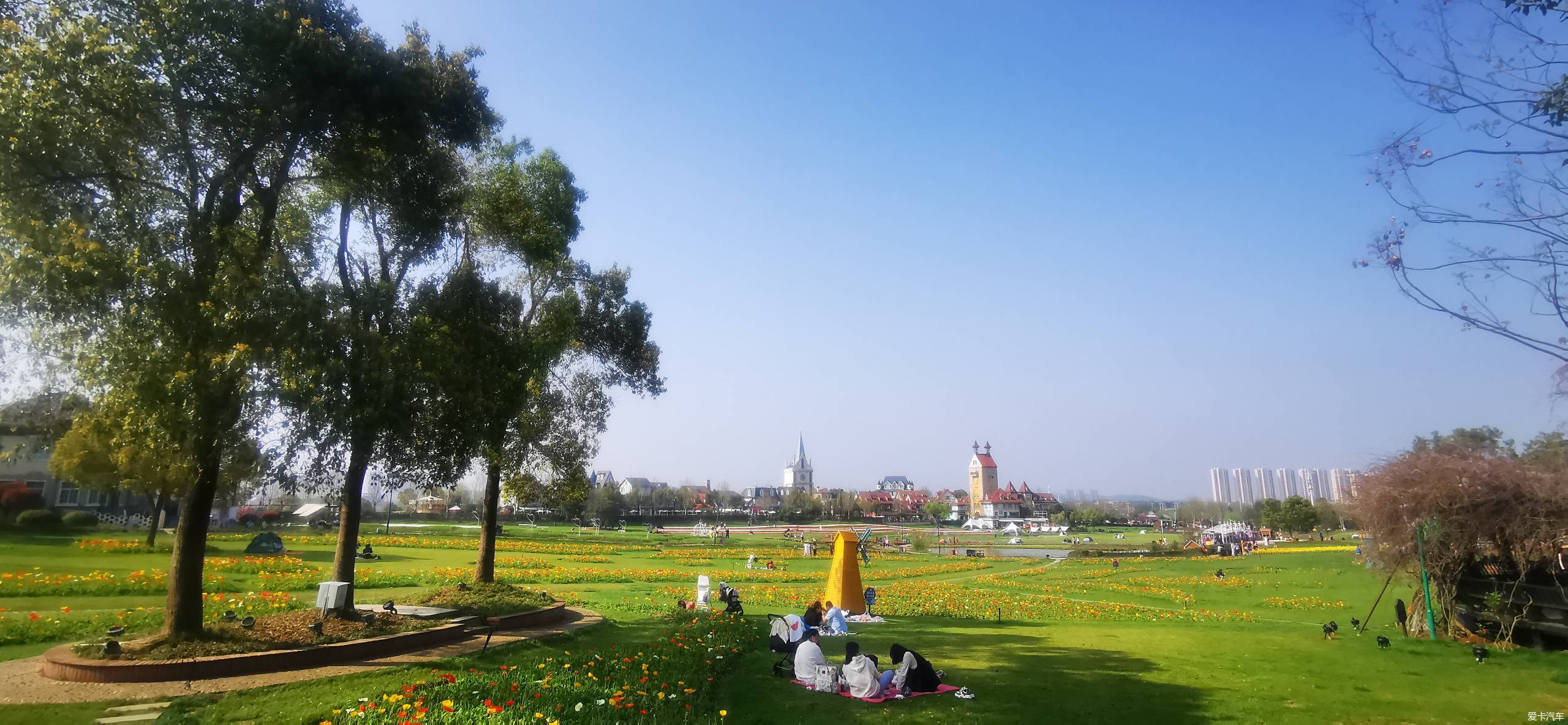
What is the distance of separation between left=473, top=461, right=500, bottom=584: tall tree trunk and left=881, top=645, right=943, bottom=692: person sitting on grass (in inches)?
499

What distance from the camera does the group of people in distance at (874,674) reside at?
428 inches

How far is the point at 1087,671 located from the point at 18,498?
151 ft

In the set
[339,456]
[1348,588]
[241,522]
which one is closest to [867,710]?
[339,456]

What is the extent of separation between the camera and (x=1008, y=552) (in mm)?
70938

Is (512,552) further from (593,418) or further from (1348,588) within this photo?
(1348,588)

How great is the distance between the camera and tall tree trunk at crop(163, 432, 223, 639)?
11.4m

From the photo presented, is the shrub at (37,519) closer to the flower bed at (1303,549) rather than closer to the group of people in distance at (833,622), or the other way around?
the group of people in distance at (833,622)

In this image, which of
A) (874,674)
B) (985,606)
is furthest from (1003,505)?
(874,674)

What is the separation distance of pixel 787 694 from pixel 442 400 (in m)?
8.85

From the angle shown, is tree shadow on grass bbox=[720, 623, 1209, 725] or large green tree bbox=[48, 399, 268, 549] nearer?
tree shadow on grass bbox=[720, 623, 1209, 725]

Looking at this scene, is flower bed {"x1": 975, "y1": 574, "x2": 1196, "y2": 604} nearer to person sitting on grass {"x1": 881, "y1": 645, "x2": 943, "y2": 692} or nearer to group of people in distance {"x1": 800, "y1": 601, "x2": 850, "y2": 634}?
group of people in distance {"x1": 800, "y1": 601, "x2": 850, "y2": 634}

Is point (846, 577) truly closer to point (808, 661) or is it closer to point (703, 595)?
point (703, 595)

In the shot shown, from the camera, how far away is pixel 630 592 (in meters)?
25.8

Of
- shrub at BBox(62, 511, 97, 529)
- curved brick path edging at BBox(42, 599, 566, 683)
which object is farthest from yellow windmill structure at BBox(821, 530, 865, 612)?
shrub at BBox(62, 511, 97, 529)
